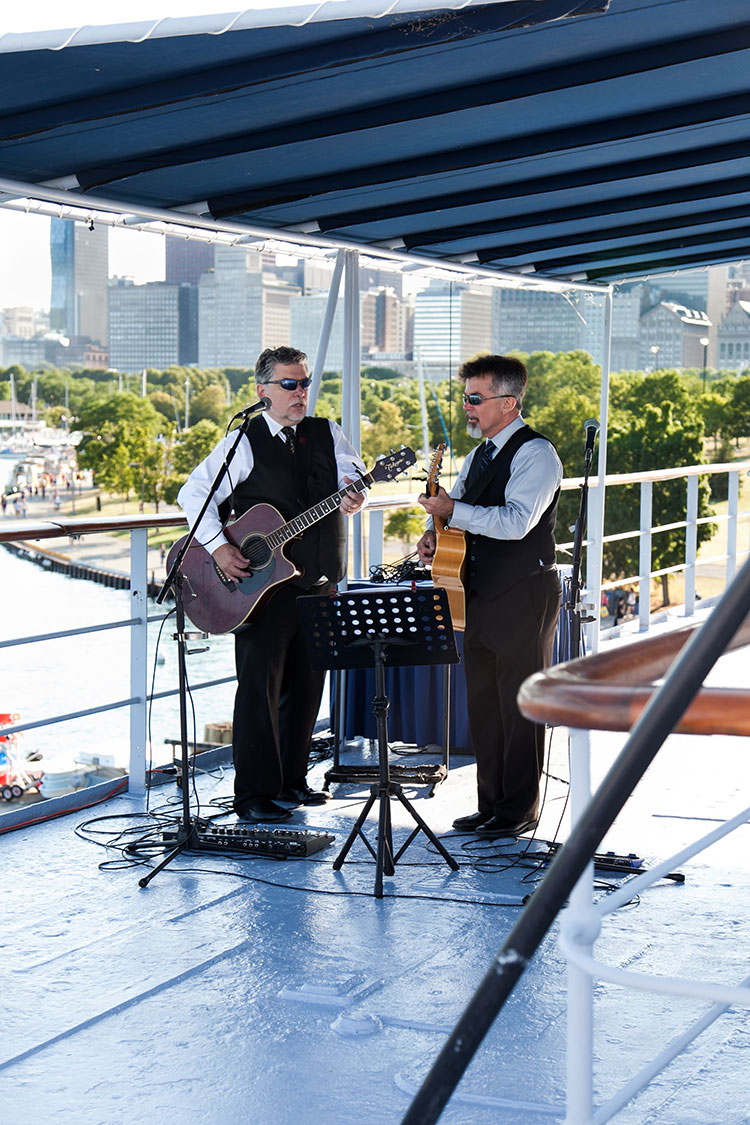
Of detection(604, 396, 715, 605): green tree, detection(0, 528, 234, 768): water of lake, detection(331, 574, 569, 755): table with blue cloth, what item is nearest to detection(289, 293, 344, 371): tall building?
detection(0, 528, 234, 768): water of lake

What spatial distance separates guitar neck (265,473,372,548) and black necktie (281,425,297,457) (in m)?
0.25

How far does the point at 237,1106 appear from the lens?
2410 millimetres

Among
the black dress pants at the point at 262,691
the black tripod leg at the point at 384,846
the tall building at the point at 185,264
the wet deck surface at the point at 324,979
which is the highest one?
the tall building at the point at 185,264

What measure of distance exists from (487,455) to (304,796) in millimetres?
1400

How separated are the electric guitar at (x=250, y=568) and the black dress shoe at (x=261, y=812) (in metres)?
0.60

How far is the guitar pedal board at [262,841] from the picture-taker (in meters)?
3.97

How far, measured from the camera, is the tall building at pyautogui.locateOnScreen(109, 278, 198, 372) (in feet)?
228

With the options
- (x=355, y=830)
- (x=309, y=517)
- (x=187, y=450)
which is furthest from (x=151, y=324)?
(x=355, y=830)

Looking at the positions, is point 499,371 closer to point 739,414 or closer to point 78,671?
point 739,414

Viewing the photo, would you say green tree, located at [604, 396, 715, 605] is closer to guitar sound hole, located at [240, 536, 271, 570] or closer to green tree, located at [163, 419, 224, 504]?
green tree, located at [163, 419, 224, 504]

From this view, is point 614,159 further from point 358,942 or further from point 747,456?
point 747,456

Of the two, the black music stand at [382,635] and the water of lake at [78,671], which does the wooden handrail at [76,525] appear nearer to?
the black music stand at [382,635]

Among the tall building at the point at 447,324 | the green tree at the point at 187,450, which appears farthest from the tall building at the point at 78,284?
the tall building at the point at 447,324

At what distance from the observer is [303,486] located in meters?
4.39
